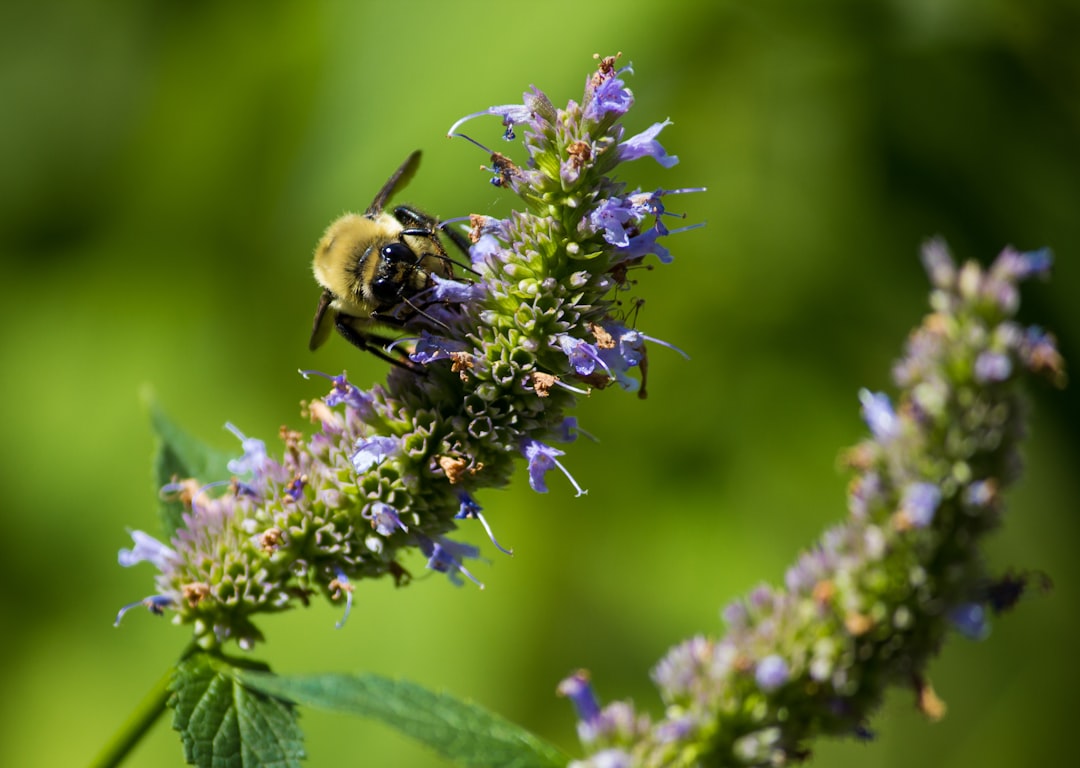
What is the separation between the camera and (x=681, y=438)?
18.0 feet

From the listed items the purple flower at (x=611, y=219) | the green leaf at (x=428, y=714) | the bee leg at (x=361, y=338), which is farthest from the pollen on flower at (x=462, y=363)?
the green leaf at (x=428, y=714)

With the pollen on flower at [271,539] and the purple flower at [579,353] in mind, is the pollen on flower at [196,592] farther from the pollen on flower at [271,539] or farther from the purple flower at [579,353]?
Answer: the purple flower at [579,353]

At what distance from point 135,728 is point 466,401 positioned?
1.10m

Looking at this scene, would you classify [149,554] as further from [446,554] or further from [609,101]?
[609,101]

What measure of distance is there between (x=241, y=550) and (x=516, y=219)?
3.56 feet

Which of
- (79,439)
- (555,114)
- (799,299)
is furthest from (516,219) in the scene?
(79,439)

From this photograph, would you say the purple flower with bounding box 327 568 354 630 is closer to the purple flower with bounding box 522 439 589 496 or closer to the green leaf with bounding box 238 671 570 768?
the green leaf with bounding box 238 671 570 768

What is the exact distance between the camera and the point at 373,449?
2.85m

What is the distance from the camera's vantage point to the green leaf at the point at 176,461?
3.30 metres

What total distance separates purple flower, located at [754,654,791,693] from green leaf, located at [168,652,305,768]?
1.06 m

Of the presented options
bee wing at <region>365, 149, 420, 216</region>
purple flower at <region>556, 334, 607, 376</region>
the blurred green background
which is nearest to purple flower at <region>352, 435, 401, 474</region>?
purple flower at <region>556, 334, 607, 376</region>

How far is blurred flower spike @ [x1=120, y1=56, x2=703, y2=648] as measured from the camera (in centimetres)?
270

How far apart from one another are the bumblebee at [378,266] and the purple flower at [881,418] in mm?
1079

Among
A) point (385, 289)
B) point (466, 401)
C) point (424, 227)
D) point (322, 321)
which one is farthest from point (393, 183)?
point (466, 401)
